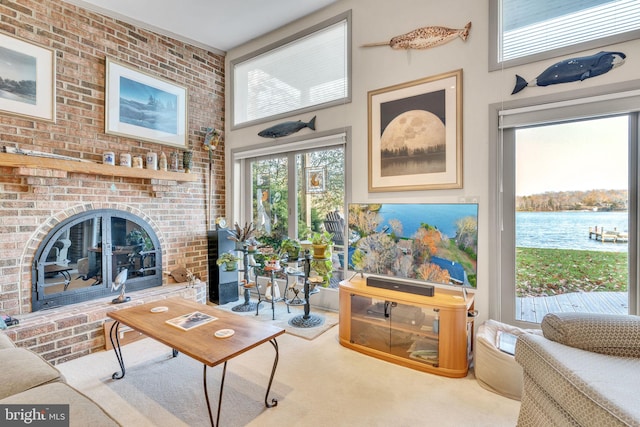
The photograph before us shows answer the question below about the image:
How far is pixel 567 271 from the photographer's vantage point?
2.21 m

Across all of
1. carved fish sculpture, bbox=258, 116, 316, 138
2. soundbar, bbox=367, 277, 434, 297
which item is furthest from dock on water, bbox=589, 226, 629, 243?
carved fish sculpture, bbox=258, 116, 316, 138

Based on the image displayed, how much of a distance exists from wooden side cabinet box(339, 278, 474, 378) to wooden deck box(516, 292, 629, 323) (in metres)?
0.42

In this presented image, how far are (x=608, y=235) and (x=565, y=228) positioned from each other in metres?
0.24

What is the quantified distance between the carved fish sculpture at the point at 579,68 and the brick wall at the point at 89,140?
3.65 meters

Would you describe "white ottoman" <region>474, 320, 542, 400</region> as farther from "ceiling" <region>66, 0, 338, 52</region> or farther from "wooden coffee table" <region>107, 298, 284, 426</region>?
"ceiling" <region>66, 0, 338, 52</region>

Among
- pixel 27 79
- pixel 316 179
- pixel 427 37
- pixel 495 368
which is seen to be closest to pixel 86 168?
pixel 27 79

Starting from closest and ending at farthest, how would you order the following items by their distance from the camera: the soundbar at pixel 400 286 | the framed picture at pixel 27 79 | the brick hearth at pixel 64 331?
the brick hearth at pixel 64 331 → the soundbar at pixel 400 286 → the framed picture at pixel 27 79

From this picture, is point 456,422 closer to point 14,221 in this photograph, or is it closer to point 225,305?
point 225,305

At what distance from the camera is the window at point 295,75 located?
3.20 metres

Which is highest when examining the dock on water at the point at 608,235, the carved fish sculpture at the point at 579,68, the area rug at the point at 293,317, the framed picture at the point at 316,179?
the carved fish sculpture at the point at 579,68

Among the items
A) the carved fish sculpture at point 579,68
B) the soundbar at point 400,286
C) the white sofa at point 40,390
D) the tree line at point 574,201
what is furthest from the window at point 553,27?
the white sofa at point 40,390

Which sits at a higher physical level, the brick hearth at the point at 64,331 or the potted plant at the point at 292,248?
the potted plant at the point at 292,248

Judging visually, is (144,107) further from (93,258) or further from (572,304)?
(572,304)

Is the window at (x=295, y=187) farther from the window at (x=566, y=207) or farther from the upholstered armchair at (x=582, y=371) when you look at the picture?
the upholstered armchair at (x=582, y=371)
